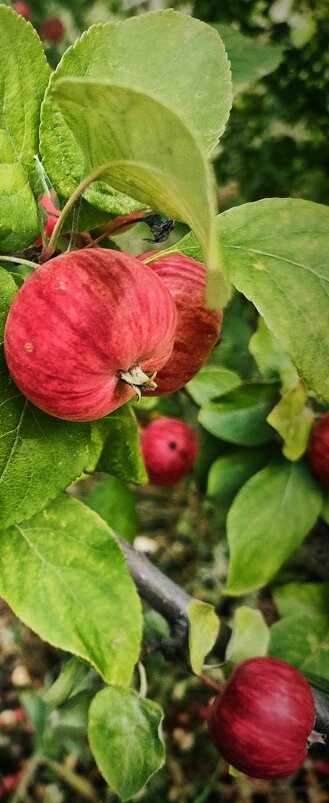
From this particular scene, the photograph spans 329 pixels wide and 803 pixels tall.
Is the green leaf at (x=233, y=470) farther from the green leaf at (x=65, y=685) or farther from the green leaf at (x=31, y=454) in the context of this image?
the green leaf at (x=31, y=454)

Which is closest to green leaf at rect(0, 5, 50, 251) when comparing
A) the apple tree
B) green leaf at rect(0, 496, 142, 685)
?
the apple tree

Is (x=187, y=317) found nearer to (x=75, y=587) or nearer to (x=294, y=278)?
(x=294, y=278)

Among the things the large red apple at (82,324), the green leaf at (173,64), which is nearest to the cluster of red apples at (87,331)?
the large red apple at (82,324)

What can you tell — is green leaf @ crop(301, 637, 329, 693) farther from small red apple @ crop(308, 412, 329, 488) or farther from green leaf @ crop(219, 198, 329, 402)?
green leaf @ crop(219, 198, 329, 402)

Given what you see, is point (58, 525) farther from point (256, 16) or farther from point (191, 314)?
point (256, 16)

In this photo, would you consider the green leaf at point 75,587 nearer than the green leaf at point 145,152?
No

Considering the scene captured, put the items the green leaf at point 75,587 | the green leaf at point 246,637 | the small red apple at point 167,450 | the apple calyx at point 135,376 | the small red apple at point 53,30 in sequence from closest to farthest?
1. the apple calyx at point 135,376
2. the green leaf at point 75,587
3. the green leaf at point 246,637
4. the small red apple at point 167,450
5. the small red apple at point 53,30

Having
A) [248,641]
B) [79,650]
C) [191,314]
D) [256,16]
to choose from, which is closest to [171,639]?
[248,641]

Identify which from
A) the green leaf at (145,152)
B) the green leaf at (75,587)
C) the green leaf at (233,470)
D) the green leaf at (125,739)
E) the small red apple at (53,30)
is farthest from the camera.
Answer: the small red apple at (53,30)
